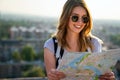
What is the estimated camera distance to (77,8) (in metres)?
2.83

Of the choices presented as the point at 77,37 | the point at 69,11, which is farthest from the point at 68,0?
the point at 77,37

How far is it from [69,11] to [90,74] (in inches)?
18.2

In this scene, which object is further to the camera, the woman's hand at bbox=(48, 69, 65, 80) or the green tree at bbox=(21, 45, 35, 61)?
the green tree at bbox=(21, 45, 35, 61)

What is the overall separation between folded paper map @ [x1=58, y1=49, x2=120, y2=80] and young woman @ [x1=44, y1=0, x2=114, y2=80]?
0.27 feet

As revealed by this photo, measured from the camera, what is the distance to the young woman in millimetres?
2828

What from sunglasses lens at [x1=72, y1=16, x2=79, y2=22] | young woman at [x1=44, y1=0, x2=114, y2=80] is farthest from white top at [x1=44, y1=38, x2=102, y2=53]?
sunglasses lens at [x1=72, y1=16, x2=79, y2=22]

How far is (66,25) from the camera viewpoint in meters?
2.93

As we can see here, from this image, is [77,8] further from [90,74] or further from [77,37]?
[90,74]

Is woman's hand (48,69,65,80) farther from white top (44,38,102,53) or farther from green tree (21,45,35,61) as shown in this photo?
green tree (21,45,35,61)

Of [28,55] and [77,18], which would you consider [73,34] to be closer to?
[77,18]

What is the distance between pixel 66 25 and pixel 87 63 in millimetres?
397

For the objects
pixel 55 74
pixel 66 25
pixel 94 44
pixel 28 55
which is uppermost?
pixel 66 25

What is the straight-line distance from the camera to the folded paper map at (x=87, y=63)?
264cm

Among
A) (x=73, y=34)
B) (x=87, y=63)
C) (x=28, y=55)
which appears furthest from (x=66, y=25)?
(x=28, y=55)
